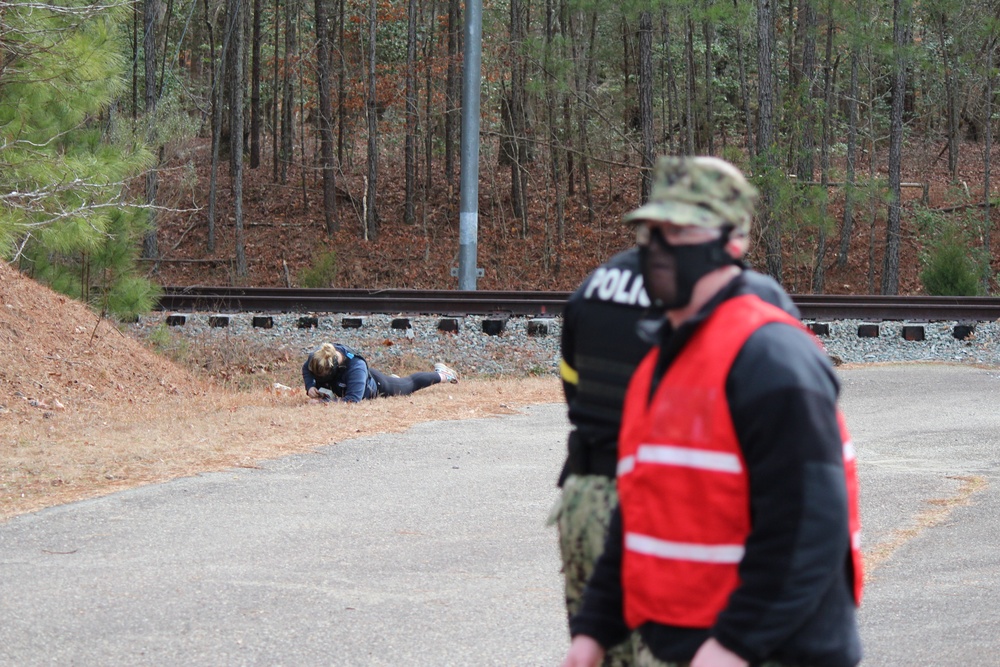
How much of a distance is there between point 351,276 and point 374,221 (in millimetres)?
3661

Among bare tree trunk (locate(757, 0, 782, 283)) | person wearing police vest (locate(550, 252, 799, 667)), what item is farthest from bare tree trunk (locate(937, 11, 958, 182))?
person wearing police vest (locate(550, 252, 799, 667))

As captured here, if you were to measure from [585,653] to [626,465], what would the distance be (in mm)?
444

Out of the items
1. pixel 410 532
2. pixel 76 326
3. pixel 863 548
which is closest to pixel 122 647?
pixel 410 532

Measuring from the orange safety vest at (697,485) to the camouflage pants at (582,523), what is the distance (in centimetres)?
57

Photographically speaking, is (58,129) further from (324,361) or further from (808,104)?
(808,104)

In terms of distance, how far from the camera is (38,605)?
5.31 m

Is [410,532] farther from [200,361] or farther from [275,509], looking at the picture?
[200,361]

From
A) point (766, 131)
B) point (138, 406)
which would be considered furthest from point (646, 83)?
point (138, 406)

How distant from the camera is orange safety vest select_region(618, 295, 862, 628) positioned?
6.91 ft

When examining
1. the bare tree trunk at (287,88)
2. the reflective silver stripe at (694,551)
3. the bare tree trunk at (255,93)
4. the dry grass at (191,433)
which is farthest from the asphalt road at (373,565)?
the bare tree trunk at (287,88)

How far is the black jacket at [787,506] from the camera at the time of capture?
2.04m

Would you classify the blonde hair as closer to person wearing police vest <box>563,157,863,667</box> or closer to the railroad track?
the railroad track

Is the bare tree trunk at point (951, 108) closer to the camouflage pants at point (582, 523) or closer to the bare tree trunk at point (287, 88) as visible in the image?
the bare tree trunk at point (287, 88)

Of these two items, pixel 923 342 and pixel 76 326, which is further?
pixel 923 342
